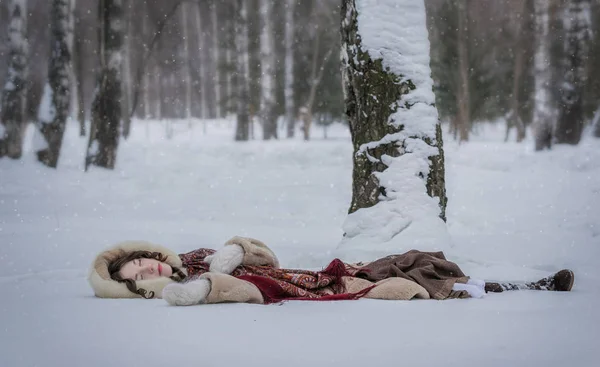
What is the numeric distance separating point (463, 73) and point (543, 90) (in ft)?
21.0

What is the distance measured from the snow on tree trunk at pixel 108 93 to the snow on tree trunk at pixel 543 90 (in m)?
8.81

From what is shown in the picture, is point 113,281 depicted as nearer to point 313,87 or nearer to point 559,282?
point 559,282

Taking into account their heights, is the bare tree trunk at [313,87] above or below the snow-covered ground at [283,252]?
above

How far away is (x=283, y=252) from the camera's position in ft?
20.7

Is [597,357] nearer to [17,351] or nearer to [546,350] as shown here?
[546,350]

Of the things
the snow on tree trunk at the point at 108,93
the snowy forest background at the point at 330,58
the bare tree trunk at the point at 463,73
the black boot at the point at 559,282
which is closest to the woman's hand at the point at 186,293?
the black boot at the point at 559,282

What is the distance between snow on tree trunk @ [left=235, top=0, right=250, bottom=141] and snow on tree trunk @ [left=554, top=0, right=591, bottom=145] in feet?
27.4

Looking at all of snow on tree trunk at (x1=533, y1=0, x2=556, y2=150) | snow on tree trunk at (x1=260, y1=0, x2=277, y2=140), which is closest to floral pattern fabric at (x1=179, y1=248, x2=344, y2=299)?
snow on tree trunk at (x1=533, y1=0, x2=556, y2=150)

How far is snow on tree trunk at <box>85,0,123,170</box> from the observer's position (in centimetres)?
1192

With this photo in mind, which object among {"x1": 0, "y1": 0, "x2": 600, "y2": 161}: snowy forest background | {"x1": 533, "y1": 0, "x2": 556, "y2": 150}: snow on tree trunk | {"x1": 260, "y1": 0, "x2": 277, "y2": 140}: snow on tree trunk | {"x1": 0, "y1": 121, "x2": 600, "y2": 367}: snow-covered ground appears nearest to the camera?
{"x1": 0, "y1": 121, "x2": 600, "y2": 367}: snow-covered ground

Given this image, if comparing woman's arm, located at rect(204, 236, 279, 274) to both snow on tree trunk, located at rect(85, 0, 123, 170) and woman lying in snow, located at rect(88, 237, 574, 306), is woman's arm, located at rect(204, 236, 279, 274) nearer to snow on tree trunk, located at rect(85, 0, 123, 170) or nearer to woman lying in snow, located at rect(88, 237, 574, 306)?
woman lying in snow, located at rect(88, 237, 574, 306)

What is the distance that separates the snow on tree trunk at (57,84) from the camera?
12.6 metres

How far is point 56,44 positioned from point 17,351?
10.9 meters

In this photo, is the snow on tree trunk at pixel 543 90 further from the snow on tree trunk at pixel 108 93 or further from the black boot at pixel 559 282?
the black boot at pixel 559 282
